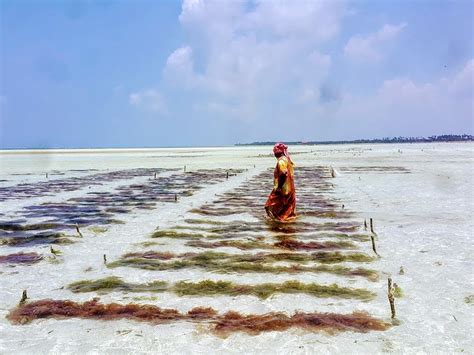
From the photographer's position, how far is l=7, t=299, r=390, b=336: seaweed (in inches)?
236

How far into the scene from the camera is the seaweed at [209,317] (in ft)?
19.6

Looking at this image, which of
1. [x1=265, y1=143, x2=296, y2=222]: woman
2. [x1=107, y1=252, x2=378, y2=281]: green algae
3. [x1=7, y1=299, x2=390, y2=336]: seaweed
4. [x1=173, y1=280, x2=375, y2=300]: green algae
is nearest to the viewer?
[x1=7, y1=299, x2=390, y2=336]: seaweed

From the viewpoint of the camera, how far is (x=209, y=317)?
21.0 ft

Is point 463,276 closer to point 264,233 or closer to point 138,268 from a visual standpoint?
point 264,233

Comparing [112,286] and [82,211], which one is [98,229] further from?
[112,286]

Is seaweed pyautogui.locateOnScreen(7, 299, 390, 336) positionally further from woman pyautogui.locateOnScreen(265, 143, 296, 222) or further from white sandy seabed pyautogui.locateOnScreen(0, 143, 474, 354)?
woman pyautogui.locateOnScreen(265, 143, 296, 222)

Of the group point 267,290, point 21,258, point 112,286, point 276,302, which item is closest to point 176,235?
point 21,258

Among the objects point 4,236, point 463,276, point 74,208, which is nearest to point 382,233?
point 463,276

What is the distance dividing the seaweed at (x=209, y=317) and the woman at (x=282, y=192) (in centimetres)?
722

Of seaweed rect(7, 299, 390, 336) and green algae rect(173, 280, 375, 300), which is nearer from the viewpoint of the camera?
seaweed rect(7, 299, 390, 336)

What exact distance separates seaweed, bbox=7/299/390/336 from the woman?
7.22 metres

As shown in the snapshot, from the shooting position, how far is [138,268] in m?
8.91

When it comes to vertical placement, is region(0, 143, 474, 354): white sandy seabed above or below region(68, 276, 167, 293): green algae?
below

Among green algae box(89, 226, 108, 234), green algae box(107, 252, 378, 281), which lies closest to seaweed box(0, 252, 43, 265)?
green algae box(107, 252, 378, 281)
